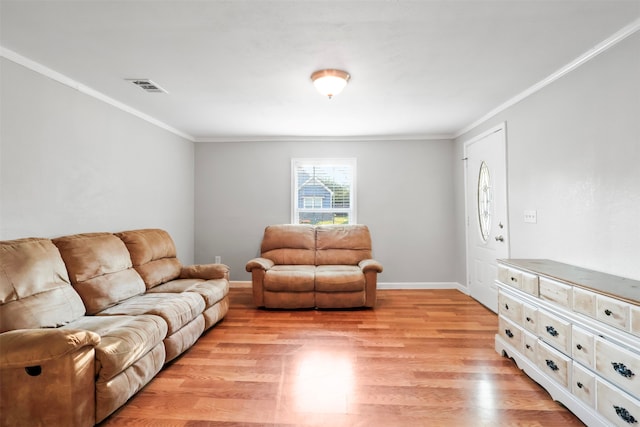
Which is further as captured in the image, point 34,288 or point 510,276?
point 510,276

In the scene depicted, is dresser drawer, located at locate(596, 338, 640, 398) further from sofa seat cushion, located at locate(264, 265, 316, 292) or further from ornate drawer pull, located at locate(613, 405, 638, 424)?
sofa seat cushion, located at locate(264, 265, 316, 292)

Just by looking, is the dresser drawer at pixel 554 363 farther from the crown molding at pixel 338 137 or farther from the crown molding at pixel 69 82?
the crown molding at pixel 69 82

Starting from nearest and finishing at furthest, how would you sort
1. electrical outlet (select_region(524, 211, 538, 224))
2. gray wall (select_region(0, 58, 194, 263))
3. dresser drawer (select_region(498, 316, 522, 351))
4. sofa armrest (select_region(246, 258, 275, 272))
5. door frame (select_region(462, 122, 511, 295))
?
gray wall (select_region(0, 58, 194, 263)), dresser drawer (select_region(498, 316, 522, 351)), electrical outlet (select_region(524, 211, 538, 224)), door frame (select_region(462, 122, 511, 295)), sofa armrest (select_region(246, 258, 275, 272))

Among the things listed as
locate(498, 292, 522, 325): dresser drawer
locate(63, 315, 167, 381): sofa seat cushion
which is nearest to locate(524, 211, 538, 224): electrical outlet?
locate(498, 292, 522, 325): dresser drawer

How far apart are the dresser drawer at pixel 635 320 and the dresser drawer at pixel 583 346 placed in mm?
265

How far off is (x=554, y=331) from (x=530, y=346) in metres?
0.29

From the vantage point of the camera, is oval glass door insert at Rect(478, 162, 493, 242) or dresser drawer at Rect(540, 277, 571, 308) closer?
dresser drawer at Rect(540, 277, 571, 308)

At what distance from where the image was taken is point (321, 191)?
521cm

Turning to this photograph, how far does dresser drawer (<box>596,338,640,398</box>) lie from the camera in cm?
155

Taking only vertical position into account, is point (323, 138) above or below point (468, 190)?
above

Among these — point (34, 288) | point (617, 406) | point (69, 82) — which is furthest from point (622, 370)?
point (69, 82)

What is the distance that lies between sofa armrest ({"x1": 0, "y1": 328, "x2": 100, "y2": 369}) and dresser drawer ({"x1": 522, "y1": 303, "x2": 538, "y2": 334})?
2.91 meters

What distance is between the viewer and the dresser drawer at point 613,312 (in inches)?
63.4

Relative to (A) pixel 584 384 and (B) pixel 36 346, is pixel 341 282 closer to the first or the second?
(A) pixel 584 384
